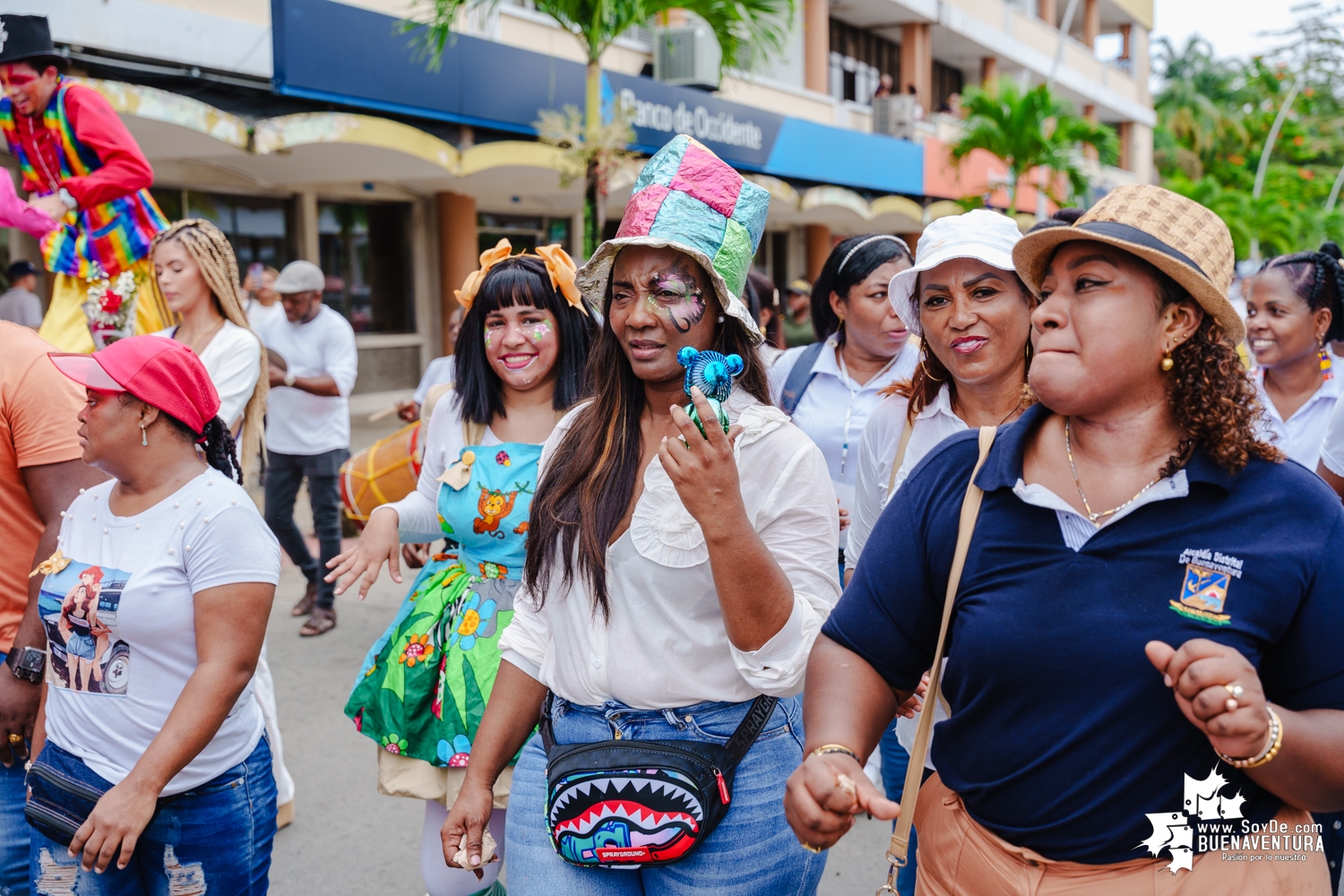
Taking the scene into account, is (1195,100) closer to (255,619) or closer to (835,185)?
(835,185)

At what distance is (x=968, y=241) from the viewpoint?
9.66 feet

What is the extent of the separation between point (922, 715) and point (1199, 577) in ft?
1.77

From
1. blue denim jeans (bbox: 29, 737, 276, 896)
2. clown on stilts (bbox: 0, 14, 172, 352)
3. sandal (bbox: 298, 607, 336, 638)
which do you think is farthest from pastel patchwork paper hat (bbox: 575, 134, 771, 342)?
sandal (bbox: 298, 607, 336, 638)

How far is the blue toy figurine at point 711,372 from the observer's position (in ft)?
6.70

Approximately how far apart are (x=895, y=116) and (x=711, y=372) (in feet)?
71.6

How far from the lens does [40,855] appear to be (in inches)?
100

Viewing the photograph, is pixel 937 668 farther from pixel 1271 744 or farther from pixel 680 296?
pixel 680 296

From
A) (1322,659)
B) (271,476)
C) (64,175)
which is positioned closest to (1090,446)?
(1322,659)

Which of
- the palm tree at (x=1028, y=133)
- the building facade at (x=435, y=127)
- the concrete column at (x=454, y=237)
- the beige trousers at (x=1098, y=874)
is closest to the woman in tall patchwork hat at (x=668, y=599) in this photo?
the beige trousers at (x=1098, y=874)

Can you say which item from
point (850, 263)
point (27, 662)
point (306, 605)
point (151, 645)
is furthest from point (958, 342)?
point (306, 605)

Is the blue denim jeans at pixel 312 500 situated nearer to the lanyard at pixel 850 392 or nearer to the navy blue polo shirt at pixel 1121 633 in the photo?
the lanyard at pixel 850 392

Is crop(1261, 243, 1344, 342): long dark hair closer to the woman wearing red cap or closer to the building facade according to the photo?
the woman wearing red cap

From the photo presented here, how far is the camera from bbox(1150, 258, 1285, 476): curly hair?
1.68m

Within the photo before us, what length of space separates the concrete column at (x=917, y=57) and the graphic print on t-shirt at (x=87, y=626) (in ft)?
76.6
